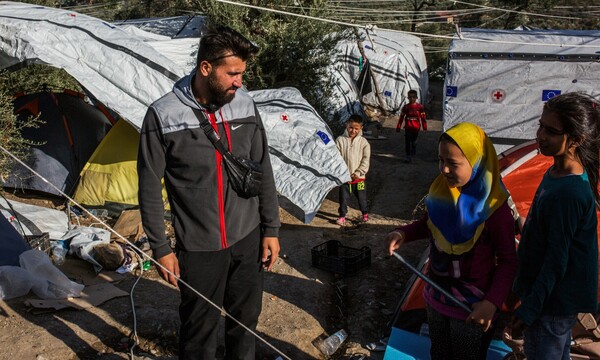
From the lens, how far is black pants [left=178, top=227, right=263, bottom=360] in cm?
301

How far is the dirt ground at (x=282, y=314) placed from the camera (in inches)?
173

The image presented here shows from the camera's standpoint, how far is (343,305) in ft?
17.6

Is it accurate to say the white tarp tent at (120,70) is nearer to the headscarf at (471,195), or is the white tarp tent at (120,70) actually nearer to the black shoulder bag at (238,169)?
the black shoulder bag at (238,169)

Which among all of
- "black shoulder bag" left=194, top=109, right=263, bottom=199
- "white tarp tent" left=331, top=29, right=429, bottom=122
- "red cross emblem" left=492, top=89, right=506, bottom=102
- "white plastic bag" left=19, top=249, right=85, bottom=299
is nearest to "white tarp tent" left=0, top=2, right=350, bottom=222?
"white plastic bag" left=19, top=249, right=85, bottom=299

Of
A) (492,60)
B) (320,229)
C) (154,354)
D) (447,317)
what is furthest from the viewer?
(492,60)

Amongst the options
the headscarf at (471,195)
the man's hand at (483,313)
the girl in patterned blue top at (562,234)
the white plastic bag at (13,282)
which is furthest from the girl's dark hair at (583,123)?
the white plastic bag at (13,282)

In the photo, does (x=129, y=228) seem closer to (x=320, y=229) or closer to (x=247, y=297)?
(x=320, y=229)

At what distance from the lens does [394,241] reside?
2861mm

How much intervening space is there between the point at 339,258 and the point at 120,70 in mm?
3327

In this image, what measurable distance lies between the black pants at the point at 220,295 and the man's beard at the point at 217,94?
2.35 ft

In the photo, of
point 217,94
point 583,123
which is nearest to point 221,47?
point 217,94

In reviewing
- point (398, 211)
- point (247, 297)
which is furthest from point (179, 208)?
point (398, 211)

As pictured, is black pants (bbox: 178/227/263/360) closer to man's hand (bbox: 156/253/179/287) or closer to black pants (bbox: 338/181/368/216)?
man's hand (bbox: 156/253/179/287)

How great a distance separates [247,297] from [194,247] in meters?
0.44
